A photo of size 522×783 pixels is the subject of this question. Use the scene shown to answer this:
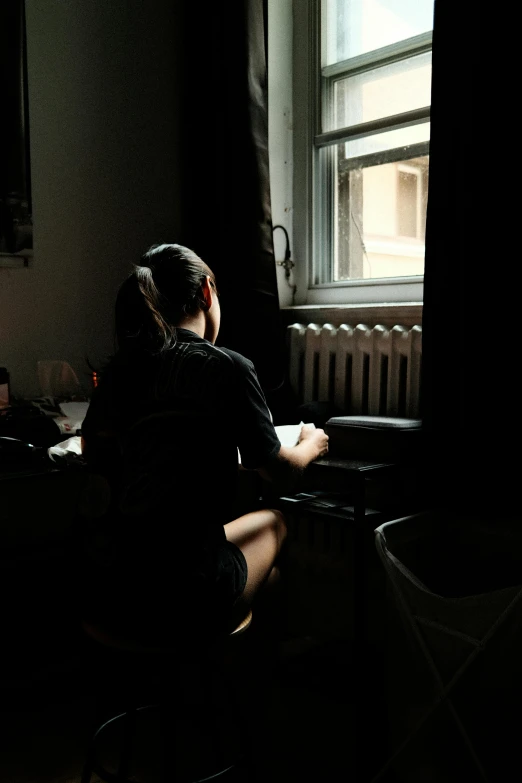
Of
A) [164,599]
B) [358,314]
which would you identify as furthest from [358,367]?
[164,599]

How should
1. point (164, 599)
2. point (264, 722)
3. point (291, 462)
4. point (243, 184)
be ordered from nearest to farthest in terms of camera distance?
point (164, 599)
point (291, 462)
point (264, 722)
point (243, 184)

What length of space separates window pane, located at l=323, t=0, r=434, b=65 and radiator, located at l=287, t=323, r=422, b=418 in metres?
0.94

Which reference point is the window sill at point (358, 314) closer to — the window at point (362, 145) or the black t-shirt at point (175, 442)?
the window at point (362, 145)

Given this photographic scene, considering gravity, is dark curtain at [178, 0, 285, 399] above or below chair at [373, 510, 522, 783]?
above

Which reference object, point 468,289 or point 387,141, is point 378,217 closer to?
point 387,141

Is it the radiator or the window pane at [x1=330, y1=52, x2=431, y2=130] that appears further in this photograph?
the window pane at [x1=330, y1=52, x2=431, y2=130]

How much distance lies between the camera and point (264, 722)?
6.19 feet

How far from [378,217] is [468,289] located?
78 cm

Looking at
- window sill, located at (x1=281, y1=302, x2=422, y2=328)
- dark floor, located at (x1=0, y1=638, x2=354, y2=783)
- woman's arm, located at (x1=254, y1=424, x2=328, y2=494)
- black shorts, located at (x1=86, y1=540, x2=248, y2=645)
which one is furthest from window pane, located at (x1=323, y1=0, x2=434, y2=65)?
dark floor, located at (x1=0, y1=638, x2=354, y2=783)

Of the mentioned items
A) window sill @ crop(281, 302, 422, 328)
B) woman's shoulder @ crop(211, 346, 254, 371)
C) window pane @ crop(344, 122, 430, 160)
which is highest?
window pane @ crop(344, 122, 430, 160)

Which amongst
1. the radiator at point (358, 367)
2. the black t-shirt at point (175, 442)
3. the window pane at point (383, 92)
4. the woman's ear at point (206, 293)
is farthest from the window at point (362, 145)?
the black t-shirt at point (175, 442)

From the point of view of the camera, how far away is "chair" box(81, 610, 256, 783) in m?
1.35

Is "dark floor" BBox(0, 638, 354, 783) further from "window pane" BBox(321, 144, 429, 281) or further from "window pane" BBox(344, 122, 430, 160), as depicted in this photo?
"window pane" BBox(344, 122, 430, 160)

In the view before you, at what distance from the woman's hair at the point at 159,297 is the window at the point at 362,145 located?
3.32 feet
